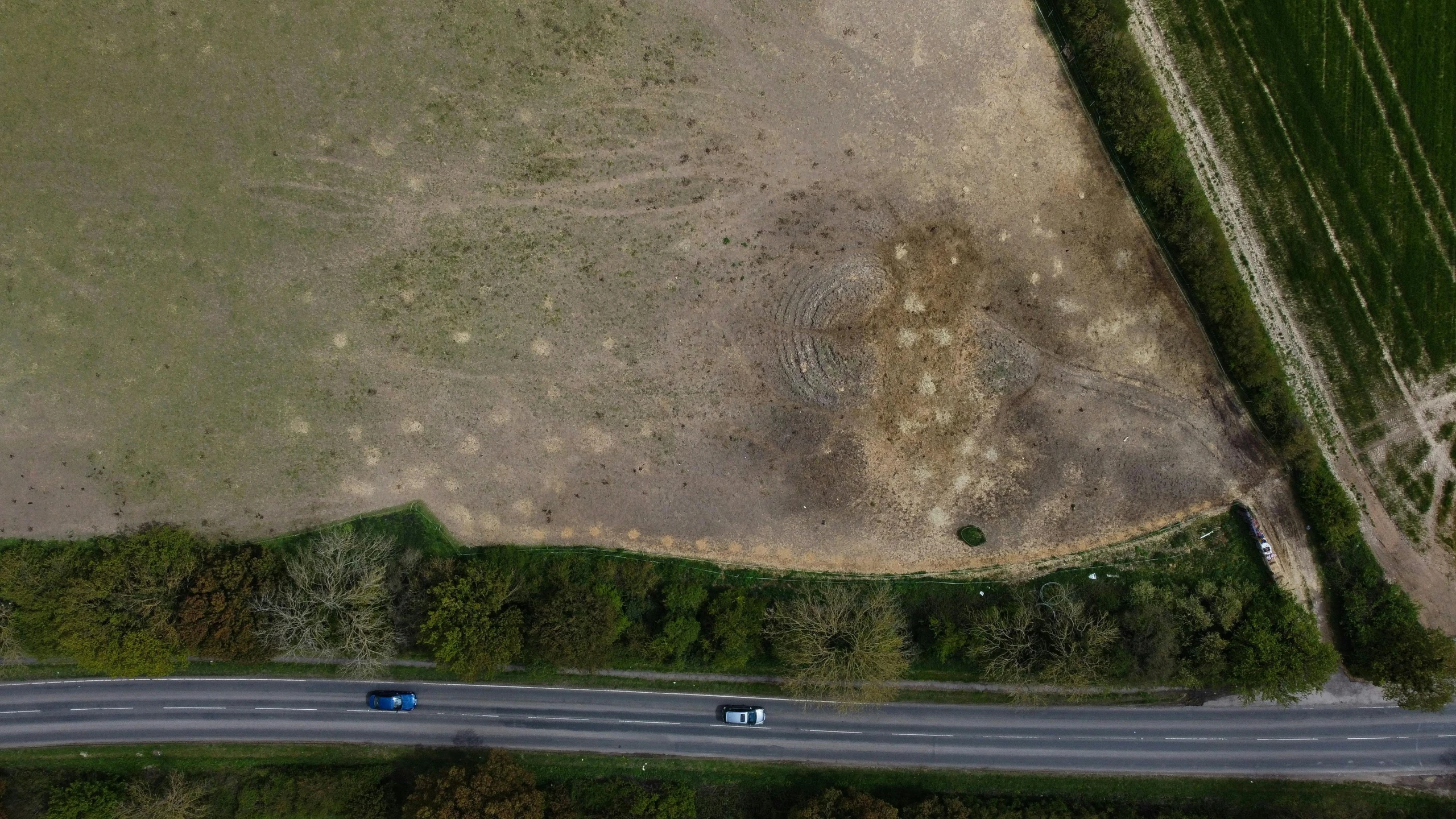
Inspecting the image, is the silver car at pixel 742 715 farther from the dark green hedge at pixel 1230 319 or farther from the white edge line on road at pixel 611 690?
the dark green hedge at pixel 1230 319

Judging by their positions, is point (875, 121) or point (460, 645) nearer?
point (460, 645)

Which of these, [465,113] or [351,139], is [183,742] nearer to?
[351,139]

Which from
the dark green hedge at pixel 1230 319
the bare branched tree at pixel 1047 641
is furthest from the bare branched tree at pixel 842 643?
the dark green hedge at pixel 1230 319

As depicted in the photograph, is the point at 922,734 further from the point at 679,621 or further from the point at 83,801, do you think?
the point at 83,801

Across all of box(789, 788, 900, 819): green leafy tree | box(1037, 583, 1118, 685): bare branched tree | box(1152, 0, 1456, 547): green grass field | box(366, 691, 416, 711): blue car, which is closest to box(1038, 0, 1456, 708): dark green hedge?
box(1152, 0, 1456, 547): green grass field

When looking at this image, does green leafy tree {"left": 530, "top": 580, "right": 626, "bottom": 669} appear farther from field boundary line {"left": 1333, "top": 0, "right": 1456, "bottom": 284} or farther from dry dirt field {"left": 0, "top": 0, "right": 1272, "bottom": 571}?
field boundary line {"left": 1333, "top": 0, "right": 1456, "bottom": 284}

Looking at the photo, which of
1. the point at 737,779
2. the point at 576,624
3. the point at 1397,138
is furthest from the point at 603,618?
the point at 1397,138

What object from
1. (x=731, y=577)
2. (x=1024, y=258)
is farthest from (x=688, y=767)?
(x=1024, y=258)
